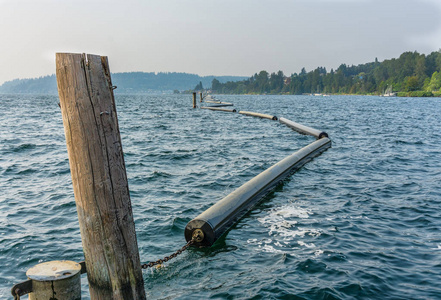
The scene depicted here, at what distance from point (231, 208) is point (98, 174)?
5.49 metres

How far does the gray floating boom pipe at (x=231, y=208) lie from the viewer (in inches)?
304

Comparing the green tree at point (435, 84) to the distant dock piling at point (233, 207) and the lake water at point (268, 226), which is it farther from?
the distant dock piling at point (233, 207)

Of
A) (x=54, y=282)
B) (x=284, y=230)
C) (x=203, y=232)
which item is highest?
(x=54, y=282)

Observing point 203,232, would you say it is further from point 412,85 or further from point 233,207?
point 412,85

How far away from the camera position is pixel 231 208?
8.96 meters

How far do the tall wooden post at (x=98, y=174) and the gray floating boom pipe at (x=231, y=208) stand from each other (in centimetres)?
362

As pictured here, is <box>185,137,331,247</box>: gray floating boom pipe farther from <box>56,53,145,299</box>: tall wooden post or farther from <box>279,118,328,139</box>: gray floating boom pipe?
<box>279,118,328,139</box>: gray floating boom pipe

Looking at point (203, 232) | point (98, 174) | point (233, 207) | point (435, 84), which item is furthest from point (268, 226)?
point (435, 84)

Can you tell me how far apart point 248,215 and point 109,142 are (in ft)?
21.0

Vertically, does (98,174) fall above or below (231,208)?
above

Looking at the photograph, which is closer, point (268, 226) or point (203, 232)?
point (203, 232)

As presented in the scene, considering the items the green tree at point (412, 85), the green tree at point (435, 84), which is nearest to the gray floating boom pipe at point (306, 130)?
the green tree at point (435, 84)

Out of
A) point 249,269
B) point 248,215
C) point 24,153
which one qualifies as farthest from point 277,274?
point 24,153

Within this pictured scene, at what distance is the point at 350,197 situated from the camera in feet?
37.2
